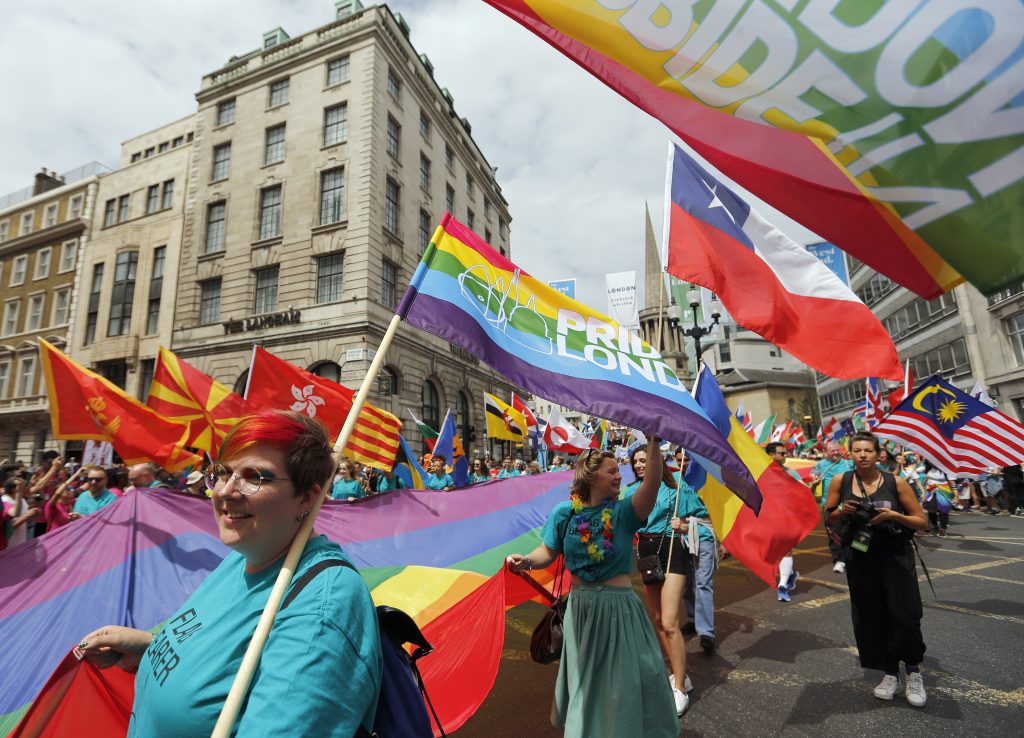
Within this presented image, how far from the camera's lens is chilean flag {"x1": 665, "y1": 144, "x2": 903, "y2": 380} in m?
3.59

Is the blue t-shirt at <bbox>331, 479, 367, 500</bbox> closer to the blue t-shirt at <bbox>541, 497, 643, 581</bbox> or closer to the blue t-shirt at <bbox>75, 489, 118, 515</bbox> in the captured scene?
the blue t-shirt at <bbox>75, 489, 118, 515</bbox>

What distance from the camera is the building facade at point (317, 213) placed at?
23.1 metres

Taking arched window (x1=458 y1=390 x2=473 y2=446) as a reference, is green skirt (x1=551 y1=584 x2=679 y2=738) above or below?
below

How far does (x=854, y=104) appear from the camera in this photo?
1.48 m

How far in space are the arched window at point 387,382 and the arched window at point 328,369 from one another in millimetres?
1781

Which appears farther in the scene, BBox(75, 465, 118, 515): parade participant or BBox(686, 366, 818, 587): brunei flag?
BBox(75, 465, 118, 515): parade participant

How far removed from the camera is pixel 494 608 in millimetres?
3553

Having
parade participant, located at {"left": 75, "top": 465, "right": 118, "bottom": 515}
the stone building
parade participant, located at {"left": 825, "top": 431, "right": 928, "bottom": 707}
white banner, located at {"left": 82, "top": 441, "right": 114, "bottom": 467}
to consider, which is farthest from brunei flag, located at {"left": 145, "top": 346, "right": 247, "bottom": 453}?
the stone building

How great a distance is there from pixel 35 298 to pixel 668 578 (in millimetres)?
45434

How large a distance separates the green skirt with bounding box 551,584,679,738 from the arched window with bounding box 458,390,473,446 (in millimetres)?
26075

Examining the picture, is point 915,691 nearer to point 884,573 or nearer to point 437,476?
point 884,573

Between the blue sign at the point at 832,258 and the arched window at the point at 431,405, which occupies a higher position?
the blue sign at the point at 832,258

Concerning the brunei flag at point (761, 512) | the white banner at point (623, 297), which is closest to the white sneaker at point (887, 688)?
the brunei flag at point (761, 512)

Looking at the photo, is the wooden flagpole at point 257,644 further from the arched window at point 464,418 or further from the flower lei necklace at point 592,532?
the arched window at point 464,418
